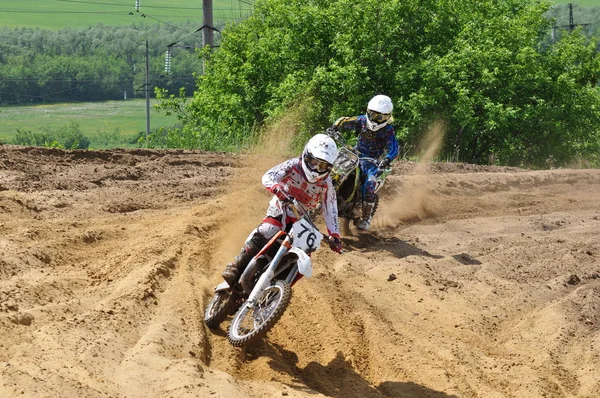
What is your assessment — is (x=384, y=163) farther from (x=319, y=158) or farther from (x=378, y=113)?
(x=319, y=158)

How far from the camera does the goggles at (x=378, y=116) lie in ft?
45.8

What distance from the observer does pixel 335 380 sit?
873 centimetres

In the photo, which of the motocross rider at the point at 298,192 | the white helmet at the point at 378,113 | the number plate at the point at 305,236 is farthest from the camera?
the white helmet at the point at 378,113

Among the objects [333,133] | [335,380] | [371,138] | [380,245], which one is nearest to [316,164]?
[335,380]

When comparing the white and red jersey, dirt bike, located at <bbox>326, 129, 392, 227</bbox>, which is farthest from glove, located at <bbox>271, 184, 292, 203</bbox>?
dirt bike, located at <bbox>326, 129, 392, 227</bbox>

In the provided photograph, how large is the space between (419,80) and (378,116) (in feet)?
57.3

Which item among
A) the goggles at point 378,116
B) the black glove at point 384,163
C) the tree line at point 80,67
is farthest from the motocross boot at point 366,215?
the tree line at point 80,67

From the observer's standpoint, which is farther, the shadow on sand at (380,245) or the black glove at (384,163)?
the black glove at (384,163)

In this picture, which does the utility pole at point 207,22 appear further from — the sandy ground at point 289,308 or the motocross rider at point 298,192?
the motocross rider at point 298,192

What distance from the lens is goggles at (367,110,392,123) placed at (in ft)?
45.8

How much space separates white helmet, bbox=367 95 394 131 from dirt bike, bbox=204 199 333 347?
189 inches

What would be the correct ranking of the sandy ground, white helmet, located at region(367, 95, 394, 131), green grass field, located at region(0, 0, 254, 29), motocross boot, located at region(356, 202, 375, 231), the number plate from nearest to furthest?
1. the sandy ground
2. the number plate
3. white helmet, located at region(367, 95, 394, 131)
4. motocross boot, located at region(356, 202, 375, 231)
5. green grass field, located at region(0, 0, 254, 29)

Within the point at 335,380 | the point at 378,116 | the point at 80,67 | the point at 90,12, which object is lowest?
the point at 80,67

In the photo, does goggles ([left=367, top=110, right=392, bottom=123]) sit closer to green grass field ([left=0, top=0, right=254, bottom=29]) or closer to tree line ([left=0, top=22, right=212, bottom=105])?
tree line ([left=0, top=22, right=212, bottom=105])
